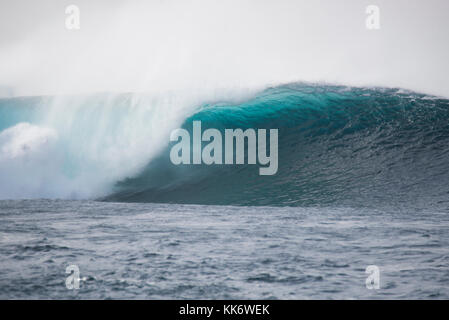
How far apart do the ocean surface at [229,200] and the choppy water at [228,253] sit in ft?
0.08

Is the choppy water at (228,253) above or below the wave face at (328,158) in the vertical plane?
below

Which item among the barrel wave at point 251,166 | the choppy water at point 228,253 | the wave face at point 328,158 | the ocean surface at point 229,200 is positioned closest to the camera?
the choppy water at point 228,253

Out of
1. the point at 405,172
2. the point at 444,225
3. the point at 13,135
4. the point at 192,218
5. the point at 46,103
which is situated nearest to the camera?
the point at 444,225

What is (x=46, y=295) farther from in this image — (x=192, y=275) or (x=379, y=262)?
(x=379, y=262)

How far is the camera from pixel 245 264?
5324mm

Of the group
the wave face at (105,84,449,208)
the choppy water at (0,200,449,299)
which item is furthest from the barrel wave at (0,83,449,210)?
the choppy water at (0,200,449,299)

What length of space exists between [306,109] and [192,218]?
708 centimetres

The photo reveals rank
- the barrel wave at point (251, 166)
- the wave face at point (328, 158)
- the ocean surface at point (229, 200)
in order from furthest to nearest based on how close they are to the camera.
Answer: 1. the barrel wave at point (251, 166)
2. the wave face at point (328, 158)
3. the ocean surface at point (229, 200)

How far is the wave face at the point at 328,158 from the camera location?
385 inches

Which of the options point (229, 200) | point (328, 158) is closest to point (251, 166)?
point (328, 158)

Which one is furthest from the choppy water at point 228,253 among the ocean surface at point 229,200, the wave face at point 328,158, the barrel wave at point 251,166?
the barrel wave at point 251,166

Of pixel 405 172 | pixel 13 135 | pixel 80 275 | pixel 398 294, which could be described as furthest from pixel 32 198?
pixel 398 294

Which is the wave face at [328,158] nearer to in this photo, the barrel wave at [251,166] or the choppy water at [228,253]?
the barrel wave at [251,166]

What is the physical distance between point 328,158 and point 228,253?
624cm
